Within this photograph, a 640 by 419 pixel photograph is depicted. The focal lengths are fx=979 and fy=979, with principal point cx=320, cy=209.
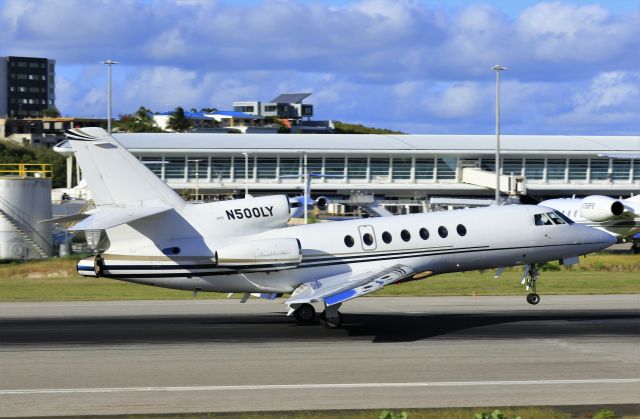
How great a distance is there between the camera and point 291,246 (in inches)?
977

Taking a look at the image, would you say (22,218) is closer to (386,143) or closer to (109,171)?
(109,171)

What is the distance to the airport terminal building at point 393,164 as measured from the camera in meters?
87.7

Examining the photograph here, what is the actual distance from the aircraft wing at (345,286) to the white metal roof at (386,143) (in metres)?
61.8

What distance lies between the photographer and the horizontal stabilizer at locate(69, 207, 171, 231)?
21.2 metres

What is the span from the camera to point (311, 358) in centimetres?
2047

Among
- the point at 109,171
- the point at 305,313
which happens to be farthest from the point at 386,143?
the point at 109,171

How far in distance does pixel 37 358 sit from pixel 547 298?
1755 centimetres

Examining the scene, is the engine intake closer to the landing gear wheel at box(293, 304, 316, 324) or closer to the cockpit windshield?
the cockpit windshield

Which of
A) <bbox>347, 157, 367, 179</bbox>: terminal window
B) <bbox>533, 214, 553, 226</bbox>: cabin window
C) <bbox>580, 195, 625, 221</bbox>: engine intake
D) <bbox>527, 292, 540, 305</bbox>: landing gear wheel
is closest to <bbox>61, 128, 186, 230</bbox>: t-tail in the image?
<bbox>533, 214, 553, 226</bbox>: cabin window

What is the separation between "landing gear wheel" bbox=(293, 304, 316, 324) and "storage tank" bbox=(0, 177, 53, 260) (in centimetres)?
2718

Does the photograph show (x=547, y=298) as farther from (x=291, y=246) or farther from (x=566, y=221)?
(x=291, y=246)

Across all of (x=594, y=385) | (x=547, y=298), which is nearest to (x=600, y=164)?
(x=547, y=298)

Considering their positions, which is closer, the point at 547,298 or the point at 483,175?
the point at 547,298

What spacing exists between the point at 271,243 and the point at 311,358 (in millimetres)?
4978
